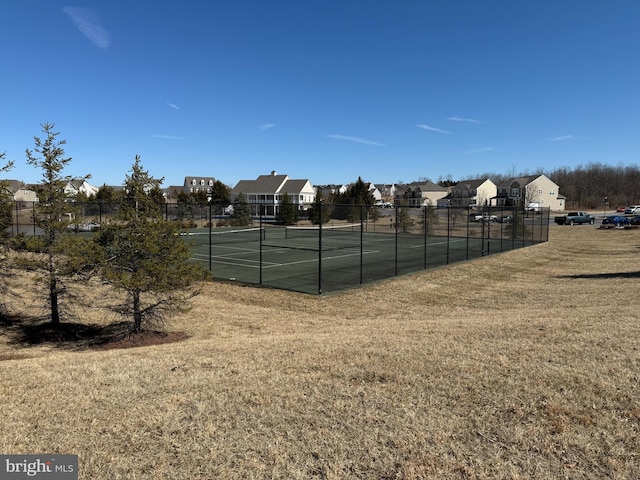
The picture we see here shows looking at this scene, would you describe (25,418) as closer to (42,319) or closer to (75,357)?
(75,357)

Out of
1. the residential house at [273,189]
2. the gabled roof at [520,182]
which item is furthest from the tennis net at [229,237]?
the gabled roof at [520,182]

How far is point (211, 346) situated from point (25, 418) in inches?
132

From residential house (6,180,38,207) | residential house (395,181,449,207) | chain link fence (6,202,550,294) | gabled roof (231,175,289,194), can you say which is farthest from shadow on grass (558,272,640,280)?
residential house (395,181,449,207)

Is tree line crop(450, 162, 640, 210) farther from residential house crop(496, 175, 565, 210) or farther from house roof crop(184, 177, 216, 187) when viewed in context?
house roof crop(184, 177, 216, 187)

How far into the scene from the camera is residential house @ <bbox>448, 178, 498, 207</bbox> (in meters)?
93.4

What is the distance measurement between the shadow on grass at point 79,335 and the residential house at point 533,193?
8553cm

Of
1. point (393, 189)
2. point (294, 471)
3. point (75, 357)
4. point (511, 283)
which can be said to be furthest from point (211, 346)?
point (393, 189)

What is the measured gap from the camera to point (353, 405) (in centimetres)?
425

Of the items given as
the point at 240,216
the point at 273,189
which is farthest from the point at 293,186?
the point at 240,216

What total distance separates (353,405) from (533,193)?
9400 centimetres

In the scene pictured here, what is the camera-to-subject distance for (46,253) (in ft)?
30.5

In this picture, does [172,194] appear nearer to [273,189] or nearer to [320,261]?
[273,189]

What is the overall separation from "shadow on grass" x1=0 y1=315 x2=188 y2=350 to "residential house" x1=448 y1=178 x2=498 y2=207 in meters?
88.7

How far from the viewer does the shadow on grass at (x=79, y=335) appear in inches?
341
